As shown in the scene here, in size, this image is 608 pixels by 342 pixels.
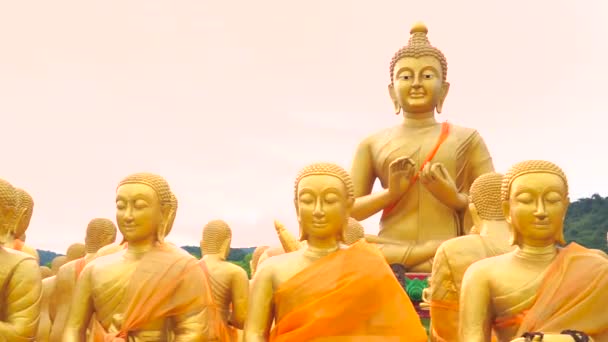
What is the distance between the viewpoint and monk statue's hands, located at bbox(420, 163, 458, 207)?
1091 centimetres

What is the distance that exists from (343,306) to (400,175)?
3430mm

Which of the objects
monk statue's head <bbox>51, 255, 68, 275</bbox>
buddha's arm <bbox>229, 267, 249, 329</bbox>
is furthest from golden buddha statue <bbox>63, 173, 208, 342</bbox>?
monk statue's head <bbox>51, 255, 68, 275</bbox>

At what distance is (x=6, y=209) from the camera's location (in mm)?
8281

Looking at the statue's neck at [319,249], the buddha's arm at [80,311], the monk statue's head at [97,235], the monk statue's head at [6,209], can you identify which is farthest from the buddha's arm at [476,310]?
the monk statue's head at [97,235]

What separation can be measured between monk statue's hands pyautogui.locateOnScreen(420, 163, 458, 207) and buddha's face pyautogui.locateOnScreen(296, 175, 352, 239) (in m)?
3.14

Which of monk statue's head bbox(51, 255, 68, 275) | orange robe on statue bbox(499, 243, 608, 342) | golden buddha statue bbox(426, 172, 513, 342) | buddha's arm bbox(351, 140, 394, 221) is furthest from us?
monk statue's head bbox(51, 255, 68, 275)

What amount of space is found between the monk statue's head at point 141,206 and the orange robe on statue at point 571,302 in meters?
2.42

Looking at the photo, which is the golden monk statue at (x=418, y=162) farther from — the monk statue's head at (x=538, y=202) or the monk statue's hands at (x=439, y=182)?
the monk statue's head at (x=538, y=202)

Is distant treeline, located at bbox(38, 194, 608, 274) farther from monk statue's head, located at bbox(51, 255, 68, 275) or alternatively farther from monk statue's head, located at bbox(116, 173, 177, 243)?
monk statue's head, located at bbox(116, 173, 177, 243)

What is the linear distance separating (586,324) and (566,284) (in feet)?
0.87

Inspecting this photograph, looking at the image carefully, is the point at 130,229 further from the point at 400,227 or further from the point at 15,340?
the point at 400,227

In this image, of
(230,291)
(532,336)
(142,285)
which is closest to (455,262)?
(532,336)

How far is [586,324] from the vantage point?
7195 mm

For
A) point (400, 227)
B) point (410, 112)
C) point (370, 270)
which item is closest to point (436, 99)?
point (410, 112)
